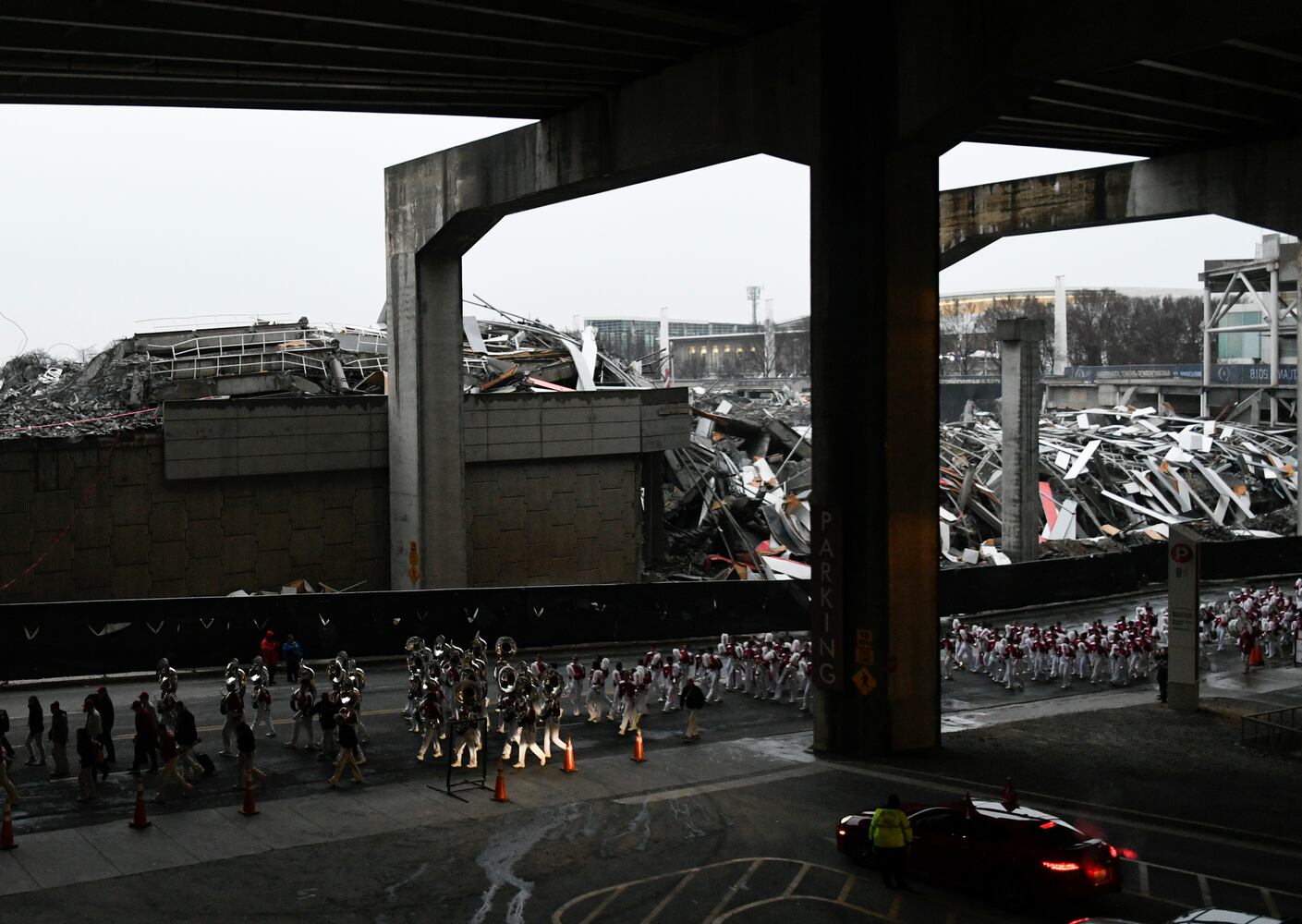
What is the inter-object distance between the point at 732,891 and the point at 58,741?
10908 mm

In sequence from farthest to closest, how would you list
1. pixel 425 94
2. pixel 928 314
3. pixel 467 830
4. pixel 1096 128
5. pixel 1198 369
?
pixel 1198 369 < pixel 1096 128 < pixel 425 94 < pixel 928 314 < pixel 467 830

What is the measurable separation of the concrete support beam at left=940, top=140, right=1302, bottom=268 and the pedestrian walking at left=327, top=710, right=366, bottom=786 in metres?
27.1

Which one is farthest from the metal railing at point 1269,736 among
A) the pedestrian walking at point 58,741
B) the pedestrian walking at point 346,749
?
the pedestrian walking at point 58,741

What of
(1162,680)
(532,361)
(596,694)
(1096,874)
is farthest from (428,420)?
(1096,874)

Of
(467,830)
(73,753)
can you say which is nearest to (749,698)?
(467,830)

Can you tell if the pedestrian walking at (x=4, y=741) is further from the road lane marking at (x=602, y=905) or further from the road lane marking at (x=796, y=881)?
Result: the road lane marking at (x=796, y=881)

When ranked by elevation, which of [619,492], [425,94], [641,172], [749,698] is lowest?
[749,698]

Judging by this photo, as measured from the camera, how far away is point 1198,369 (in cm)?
9912

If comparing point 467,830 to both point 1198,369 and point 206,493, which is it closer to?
point 206,493

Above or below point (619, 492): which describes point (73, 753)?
below

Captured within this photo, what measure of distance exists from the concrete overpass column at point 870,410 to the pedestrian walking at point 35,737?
41.2 feet

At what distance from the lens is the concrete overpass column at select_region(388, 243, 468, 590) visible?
33469mm

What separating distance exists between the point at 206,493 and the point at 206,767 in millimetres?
14734

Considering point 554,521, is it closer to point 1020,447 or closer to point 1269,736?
point 1020,447
